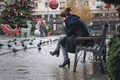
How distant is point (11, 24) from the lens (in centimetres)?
4731

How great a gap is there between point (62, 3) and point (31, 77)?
8902 centimetres

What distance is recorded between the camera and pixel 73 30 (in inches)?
466

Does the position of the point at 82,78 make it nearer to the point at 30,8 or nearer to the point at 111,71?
the point at 111,71

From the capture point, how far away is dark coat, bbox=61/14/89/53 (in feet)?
38.6

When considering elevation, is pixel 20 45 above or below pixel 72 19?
below

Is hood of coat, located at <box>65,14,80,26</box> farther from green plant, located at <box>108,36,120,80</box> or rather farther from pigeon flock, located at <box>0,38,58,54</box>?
pigeon flock, located at <box>0,38,58,54</box>

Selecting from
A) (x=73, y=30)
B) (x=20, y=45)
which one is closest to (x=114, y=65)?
(x=73, y=30)

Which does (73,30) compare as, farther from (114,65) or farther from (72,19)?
(114,65)

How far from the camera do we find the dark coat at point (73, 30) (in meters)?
11.8

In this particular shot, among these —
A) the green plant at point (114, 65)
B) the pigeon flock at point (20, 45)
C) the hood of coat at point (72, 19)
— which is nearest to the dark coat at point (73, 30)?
the hood of coat at point (72, 19)

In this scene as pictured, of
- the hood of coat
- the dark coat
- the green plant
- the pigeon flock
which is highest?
the green plant

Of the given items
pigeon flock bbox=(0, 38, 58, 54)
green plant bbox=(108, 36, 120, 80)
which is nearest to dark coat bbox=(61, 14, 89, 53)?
green plant bbox=(108, 36, 120, 80)

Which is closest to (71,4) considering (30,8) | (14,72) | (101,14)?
(101,14)

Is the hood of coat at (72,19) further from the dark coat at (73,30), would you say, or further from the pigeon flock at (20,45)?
the pigeon flock at (20,45)
